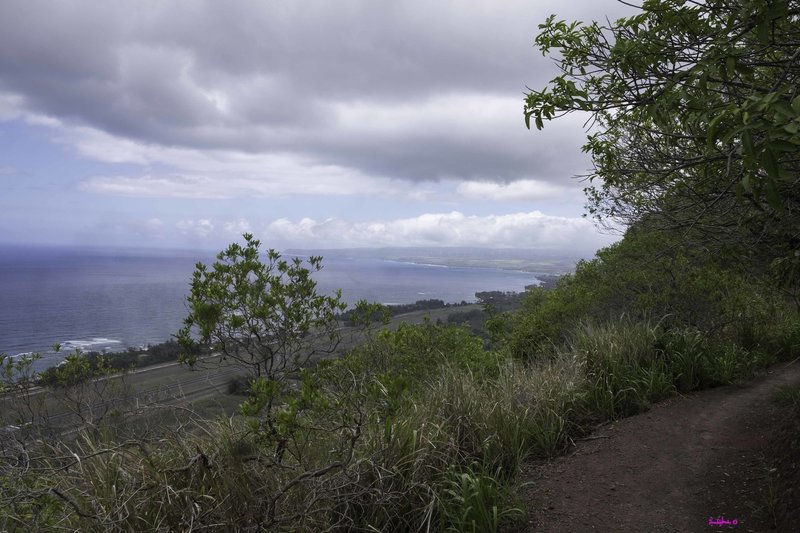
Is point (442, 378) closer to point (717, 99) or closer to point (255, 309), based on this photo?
point (255, 309)

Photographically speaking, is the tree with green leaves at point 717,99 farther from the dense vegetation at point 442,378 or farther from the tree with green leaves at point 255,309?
the tree with green leaves at point 255,309

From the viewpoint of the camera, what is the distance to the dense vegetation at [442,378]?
10.9 feet

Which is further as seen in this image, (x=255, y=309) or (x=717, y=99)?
(x=255, y=309)

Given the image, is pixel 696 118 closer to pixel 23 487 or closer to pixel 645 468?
pixel 645 468

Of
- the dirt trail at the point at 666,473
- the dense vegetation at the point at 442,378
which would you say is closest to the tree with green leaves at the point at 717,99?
the dense vegetation at the point at 442,378

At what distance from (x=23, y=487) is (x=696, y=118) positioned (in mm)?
5270

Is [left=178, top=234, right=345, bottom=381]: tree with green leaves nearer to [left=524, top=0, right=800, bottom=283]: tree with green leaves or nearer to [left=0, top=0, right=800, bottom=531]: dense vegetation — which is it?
[left=0, top=0, right=800, bottom=531]: dense vegetation

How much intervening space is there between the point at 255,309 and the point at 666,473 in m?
4.18

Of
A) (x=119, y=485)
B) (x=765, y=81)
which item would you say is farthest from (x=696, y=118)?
(x=119, y=485)

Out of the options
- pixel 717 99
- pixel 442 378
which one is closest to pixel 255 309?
pixel 442 378

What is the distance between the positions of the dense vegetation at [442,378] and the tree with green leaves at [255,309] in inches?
0.8

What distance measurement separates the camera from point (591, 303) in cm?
1099

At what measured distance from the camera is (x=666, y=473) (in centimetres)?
482

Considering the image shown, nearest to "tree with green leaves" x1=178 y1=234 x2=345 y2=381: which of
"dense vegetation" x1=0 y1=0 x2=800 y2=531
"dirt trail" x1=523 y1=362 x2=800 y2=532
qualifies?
"dense vegetation" x1=0 y1=0 x2=800 y2=531
